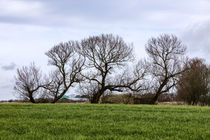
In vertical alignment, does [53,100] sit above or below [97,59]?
below

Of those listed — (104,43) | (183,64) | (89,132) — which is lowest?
(89,132)

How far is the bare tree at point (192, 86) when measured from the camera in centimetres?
3250

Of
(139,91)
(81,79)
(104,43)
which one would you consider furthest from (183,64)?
(81,79)

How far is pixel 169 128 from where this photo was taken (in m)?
7.12

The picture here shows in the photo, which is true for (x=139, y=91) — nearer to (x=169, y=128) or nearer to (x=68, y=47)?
(x=68, y=47)

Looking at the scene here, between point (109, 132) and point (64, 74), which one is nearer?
point (109, 132)

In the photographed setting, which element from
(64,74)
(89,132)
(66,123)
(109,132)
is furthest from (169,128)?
(64,74)

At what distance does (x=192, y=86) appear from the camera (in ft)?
108

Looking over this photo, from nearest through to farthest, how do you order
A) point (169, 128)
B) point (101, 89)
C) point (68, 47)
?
point (169, 128) < point (101, 89) < point (68, 47)

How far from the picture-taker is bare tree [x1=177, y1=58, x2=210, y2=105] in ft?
107

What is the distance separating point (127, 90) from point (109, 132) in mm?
26647

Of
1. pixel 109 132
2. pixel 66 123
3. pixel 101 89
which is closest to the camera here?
pixel 109 132

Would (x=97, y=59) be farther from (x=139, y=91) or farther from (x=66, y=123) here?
(x=66, y=123)

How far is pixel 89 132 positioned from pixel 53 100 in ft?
92.0
